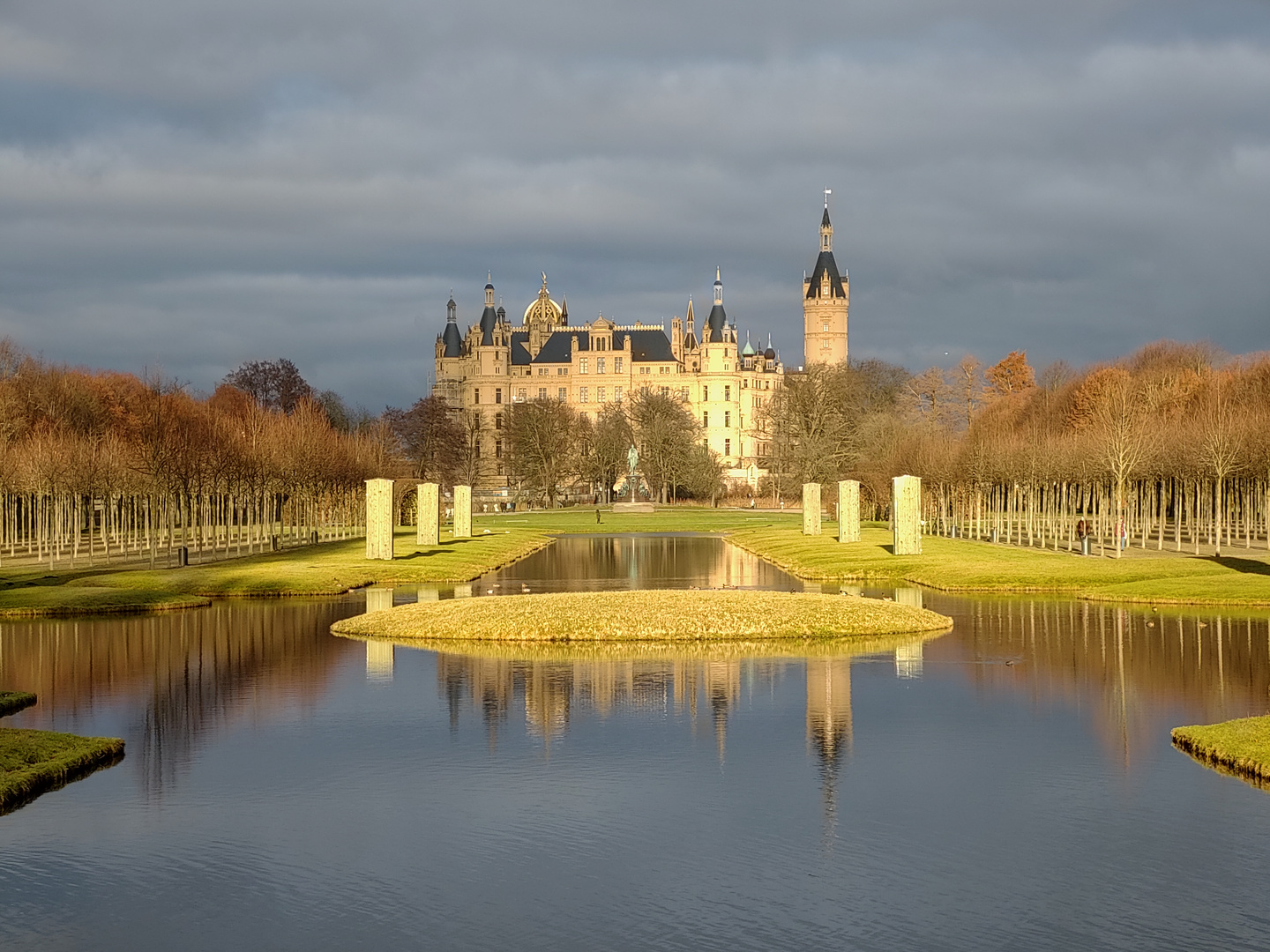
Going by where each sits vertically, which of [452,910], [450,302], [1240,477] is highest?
[450,302]

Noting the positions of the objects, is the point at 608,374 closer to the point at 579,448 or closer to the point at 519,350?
the point at 519,350

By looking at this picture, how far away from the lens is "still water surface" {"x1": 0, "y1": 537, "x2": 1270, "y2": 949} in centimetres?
1270

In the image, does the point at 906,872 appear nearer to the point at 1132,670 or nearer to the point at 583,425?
the point at 1132,670

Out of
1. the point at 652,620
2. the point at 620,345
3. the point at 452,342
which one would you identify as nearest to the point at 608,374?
the point at 620,345

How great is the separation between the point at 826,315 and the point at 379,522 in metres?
144

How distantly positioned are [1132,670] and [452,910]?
15.7 meters

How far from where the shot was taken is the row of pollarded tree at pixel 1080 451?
57844 mm

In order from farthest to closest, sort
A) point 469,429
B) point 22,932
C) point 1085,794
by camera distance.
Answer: point 469,429 → point 1085,794 → point 22,932

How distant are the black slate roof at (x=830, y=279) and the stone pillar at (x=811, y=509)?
12391cm

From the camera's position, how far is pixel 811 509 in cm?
6656

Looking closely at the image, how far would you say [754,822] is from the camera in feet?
50.8

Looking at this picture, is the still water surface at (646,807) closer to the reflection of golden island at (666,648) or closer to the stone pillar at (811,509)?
the reflection of golden island at (666,648)

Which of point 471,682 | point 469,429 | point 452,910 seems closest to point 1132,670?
point 471,682

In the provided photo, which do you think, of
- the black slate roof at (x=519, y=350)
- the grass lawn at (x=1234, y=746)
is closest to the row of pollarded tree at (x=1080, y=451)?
the grass lawn at (x=1234, y=746)
